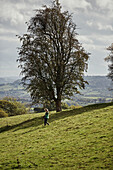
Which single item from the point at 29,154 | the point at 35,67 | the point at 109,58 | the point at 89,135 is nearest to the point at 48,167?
the point at 29,154

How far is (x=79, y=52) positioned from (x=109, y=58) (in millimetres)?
11068

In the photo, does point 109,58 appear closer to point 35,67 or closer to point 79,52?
point 79,52

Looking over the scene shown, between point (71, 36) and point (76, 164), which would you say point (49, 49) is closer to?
point (71, 36)

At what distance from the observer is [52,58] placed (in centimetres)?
3484

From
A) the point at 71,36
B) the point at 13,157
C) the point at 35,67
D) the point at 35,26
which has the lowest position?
the point at 13,157

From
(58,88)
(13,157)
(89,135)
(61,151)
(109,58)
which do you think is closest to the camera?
(61,151)

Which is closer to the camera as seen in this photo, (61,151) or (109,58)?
(61,151)

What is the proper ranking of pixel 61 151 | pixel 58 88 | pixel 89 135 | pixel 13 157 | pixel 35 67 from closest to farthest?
1. pixel 61 151
2. pixel 13 157
3. pixel 89 135
4. pixel 35 67
5. pixel 58 88

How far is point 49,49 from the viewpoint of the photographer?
35094 mm

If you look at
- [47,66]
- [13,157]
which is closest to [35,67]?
[47,66]

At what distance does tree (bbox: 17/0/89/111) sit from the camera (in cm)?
3319

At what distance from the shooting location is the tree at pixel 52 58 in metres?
33.2

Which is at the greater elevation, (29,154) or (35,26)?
(35,26)

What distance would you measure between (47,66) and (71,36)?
7.29 m
